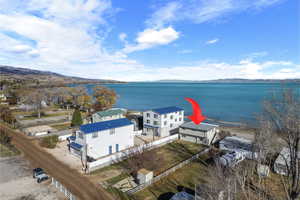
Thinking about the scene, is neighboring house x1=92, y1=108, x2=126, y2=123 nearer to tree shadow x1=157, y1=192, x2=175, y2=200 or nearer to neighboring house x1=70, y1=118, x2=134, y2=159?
neighboring house x1=70, y1=118, x2=134, y2=159

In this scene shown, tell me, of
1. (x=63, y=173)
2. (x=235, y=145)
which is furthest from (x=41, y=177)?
(x=235, y=145)

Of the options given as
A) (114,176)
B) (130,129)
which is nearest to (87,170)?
(114,176)

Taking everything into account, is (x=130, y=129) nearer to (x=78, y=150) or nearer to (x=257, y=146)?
(x=78, y=150)

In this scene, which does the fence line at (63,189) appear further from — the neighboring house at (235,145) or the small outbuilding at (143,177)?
the neighboring house at (235,145)

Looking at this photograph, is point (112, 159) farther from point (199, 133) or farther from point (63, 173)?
point (199, 133)

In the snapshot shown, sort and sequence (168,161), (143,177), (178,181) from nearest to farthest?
(143,177) < (178,181) < (168,161)

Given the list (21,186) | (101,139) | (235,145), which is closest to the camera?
(21,186)

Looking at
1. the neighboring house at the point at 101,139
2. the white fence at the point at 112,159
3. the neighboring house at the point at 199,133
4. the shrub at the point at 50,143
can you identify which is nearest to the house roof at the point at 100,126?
the neighboring house at the point at 101,139
